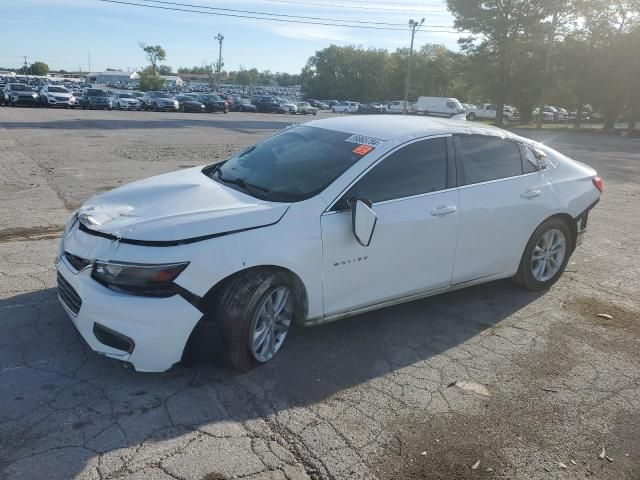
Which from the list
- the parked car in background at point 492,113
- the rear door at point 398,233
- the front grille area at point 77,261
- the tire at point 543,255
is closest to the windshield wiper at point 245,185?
the rear door at point 398,233

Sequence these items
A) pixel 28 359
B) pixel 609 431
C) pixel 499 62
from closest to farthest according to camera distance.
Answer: pixel 609 431 < pixel 28 359 < pixel 499 62

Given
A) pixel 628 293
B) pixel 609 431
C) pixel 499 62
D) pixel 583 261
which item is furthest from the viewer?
pixel 499 62

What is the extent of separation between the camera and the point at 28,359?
3.70 m

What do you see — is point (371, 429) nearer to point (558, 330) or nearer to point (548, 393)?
point (548, 393)

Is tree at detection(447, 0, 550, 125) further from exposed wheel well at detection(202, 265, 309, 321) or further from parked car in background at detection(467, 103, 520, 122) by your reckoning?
exposed wheel well at detection(202, 265, 309, 321)

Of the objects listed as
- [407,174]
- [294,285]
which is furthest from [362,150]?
[294,285]

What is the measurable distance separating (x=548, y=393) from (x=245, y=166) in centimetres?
284

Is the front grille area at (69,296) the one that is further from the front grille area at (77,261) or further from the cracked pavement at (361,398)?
the cracked pavement at (361,398)

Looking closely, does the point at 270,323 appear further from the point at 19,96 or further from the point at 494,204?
the point at 19,96

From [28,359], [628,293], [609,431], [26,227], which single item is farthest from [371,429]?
[26,227]

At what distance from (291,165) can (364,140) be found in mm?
606

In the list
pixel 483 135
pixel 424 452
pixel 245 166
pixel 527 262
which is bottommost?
pixel 424 452

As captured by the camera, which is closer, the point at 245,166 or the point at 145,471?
the point at 145,471

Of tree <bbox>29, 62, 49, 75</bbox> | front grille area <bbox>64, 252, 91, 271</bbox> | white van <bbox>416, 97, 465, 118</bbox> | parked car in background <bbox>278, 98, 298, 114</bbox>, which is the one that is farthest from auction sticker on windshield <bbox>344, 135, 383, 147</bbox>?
tree <bbox>29, 62, 49, 75</bbox>
